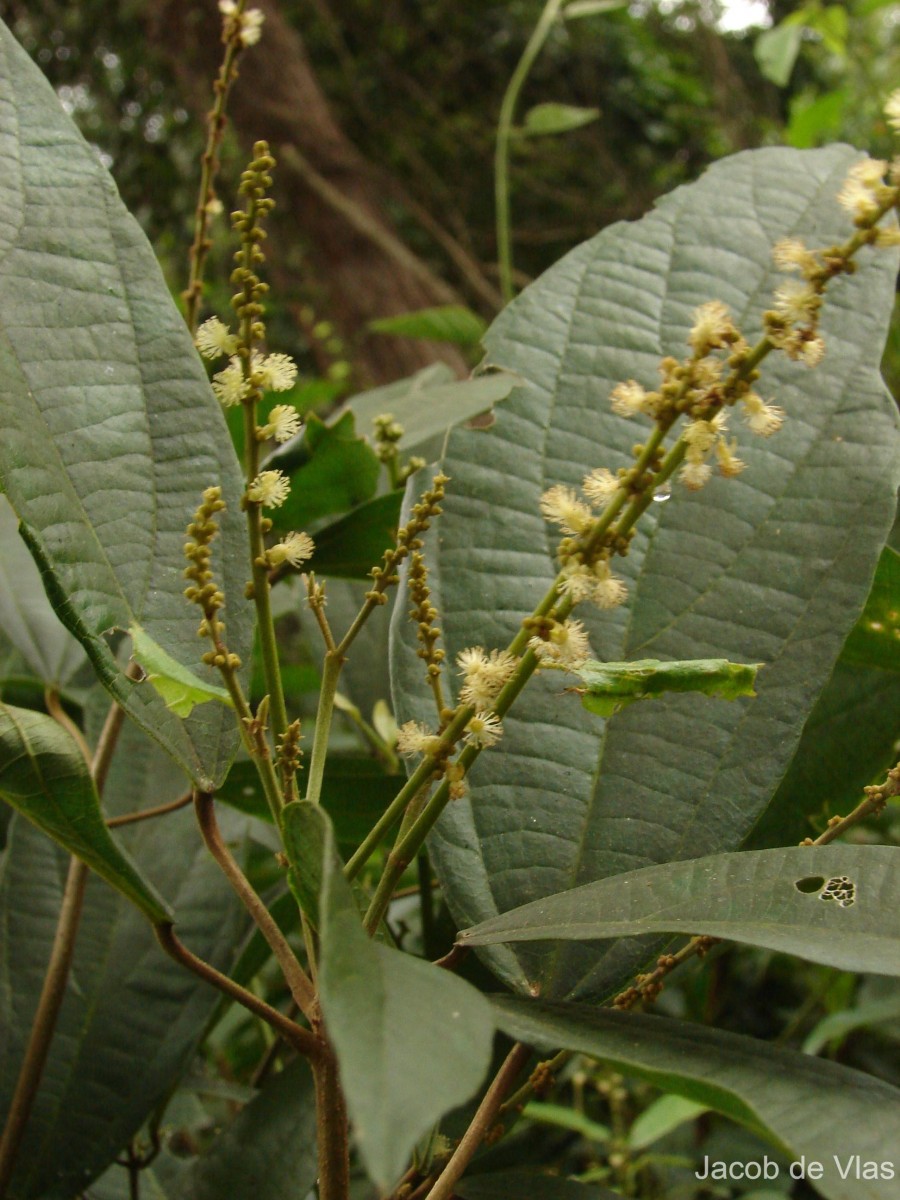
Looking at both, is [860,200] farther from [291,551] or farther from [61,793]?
[61,793]

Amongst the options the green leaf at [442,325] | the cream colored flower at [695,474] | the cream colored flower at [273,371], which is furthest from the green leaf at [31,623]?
the green leaf at [442,325]

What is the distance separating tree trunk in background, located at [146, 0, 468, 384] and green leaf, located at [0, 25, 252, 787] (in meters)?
2.58

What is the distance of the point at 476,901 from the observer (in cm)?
46

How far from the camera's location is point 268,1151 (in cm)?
56

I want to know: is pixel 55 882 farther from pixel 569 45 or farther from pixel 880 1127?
pixel 569 45

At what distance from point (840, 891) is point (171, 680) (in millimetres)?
257

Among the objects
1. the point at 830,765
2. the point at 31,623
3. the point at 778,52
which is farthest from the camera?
the point at 778,52

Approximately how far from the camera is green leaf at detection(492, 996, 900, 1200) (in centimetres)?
29

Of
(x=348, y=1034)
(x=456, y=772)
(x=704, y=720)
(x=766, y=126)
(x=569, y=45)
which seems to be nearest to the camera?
(x=348, y=1034)

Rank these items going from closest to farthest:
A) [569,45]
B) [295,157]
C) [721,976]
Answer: [721,976]
[295,157]
[569,45]

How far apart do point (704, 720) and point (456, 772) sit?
0.16 m

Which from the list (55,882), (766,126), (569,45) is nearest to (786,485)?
(55,882)

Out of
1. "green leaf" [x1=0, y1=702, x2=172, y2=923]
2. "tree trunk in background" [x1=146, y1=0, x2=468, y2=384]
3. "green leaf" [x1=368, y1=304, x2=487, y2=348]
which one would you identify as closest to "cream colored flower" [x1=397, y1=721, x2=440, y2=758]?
"green leaf" [x1=0, y1=702, x2=172, y2=923]

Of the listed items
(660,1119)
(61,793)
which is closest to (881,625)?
(61,793)
